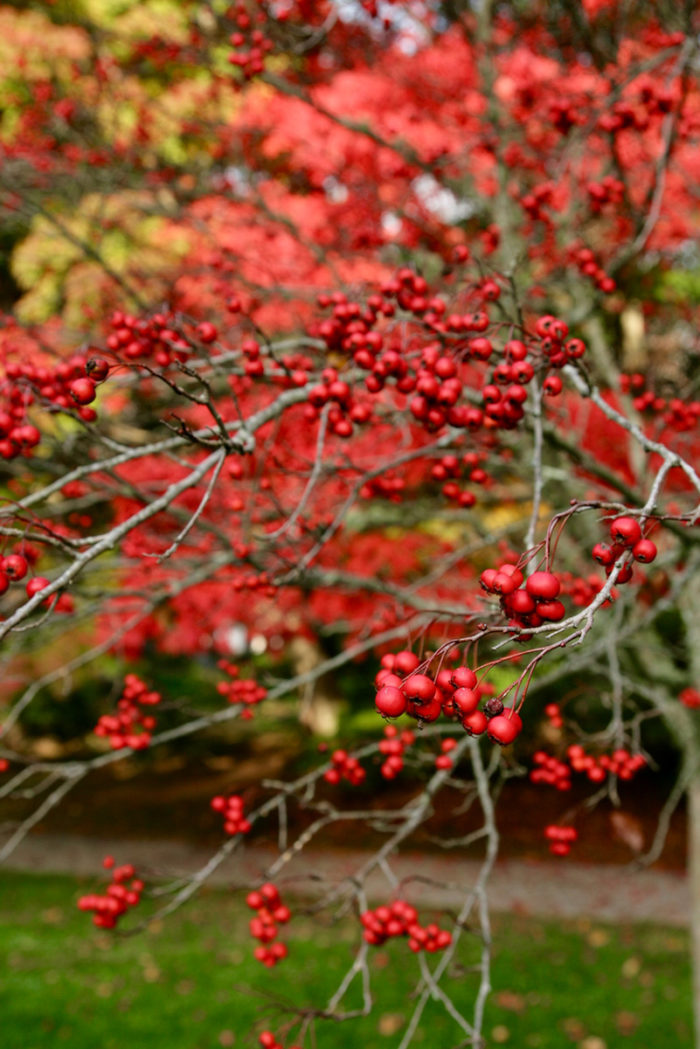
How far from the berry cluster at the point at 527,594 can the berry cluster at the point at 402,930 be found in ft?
4.67

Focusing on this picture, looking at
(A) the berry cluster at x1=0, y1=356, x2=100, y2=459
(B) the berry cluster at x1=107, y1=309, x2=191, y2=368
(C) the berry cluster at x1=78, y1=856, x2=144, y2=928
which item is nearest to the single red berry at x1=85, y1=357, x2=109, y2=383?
(A) the berry cluster at x1=0, y1=356, x2=100, y2=459

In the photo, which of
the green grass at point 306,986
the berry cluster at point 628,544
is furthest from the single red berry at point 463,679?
the green grass at point 306,986

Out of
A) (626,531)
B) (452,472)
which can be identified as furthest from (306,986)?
(626,531)

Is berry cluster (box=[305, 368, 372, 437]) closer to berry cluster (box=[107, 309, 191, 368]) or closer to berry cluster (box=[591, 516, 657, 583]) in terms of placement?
berry cluster (box=[107, 309, 191, 368])

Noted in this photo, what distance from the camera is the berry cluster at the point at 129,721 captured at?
9.31 ft

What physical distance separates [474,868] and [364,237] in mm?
8189

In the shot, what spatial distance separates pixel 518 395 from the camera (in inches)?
75.3

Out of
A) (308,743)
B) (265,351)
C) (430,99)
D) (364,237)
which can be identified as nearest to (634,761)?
(265,351)

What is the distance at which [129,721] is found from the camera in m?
2.90

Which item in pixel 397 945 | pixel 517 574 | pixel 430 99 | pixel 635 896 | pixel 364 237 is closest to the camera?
pixel 517 574

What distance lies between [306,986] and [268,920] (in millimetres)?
4499

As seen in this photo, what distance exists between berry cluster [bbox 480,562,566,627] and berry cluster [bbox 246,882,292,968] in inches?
61.6

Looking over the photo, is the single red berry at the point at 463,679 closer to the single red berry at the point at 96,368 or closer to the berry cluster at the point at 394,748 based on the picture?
the single red berry at the point at 96,368

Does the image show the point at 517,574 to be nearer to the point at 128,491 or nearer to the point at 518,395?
the point at 518,395
